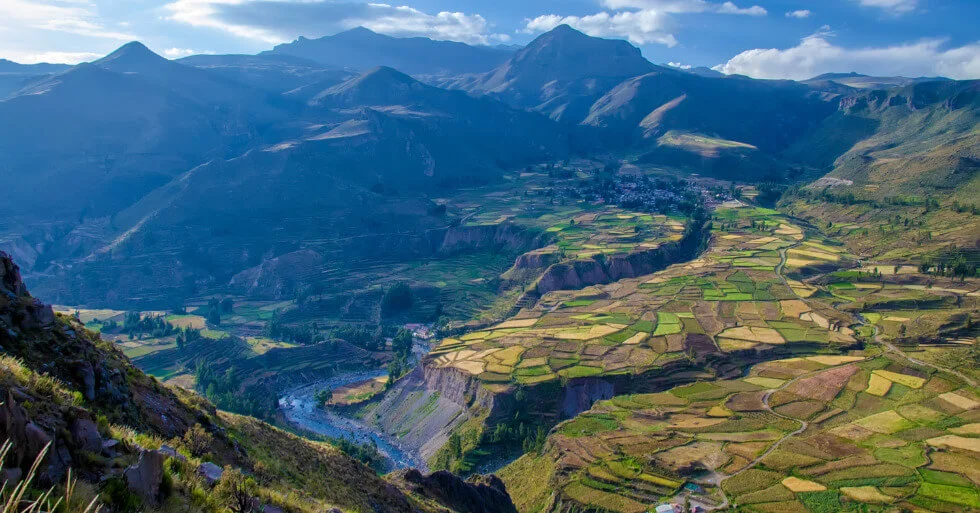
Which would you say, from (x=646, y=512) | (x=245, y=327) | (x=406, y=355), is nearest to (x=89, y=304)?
(x=245, y=327)

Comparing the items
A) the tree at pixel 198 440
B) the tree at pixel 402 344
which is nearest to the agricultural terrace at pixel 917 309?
the tree at pixel 402 344

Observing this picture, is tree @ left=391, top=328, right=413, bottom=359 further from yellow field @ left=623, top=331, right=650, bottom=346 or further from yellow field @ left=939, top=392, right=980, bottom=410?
yellow field @ left=939, top=392, right=980, bottom=410

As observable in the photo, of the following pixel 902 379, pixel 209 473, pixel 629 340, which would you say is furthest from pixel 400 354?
pixel 209 473

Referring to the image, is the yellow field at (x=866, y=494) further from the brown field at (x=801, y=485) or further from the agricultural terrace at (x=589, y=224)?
the agricultural terrace at (x=589, y=224)

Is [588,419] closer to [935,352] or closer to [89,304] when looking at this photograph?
[935,352]

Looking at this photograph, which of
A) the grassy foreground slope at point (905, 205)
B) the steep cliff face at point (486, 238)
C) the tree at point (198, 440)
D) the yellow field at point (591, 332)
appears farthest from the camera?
the steep cliff face at point (486, 238)

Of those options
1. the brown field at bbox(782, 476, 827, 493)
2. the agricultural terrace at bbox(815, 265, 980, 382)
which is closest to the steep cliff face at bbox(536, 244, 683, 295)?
the agricultural terrace at bbox(815, 265, 980, 382)

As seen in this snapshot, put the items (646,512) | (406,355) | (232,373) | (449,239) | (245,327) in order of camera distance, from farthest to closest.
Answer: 1. (449,239)
2. (245,327)
3. (406,355)
4. (232,373)
5. (646,512)
